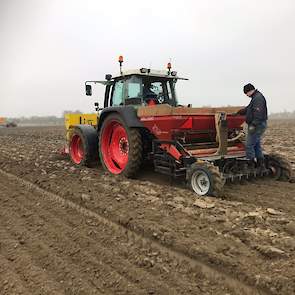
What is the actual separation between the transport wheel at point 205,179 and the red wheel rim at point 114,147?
80.1 inches

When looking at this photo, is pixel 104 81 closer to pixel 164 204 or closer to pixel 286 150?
pixel 164 204

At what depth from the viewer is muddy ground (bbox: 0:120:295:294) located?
336 centimetres

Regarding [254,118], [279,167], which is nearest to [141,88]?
[254,118]

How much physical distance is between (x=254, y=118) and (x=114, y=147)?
2995 millimetres

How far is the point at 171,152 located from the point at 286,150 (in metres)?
6.69

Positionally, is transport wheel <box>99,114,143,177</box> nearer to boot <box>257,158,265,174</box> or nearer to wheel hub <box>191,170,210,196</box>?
wheel hub <box>191,170,210,196</box>

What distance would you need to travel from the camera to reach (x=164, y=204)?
218 inches

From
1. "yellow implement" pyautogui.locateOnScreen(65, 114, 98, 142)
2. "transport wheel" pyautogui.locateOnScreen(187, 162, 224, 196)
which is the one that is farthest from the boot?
"yellow implement" pyautogui.locateOnScreen(65, 114, 98, 142)

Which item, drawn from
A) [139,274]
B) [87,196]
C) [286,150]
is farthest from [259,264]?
[286,150]

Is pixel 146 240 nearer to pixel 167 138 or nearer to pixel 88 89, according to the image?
pixel 167 138

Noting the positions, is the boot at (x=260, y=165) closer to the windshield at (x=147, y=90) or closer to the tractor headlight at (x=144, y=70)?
the windshield at (x=147, y=90)

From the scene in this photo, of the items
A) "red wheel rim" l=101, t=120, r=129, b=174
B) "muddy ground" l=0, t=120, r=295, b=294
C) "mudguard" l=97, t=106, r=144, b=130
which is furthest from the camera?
"red wheel rim" l=101, t=120, r=129, b=174

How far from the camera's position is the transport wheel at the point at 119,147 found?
716cm

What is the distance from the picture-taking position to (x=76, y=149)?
961cm
